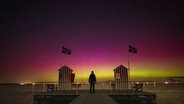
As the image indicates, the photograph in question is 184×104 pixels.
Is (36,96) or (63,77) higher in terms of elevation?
(63,77)

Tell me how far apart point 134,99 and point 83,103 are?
8.81 m

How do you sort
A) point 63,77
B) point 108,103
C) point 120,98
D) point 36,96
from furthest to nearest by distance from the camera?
point 63,77
point 36,96
point 120,98
point 108,103

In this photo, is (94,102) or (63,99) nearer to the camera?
(94,102)

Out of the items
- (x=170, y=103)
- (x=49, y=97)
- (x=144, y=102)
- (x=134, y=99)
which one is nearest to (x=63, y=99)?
(x=49, y=97)

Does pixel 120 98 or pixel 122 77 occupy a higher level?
pixel 122 77

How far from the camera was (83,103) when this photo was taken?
1712 cm

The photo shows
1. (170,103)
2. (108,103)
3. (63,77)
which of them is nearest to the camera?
(108,103)

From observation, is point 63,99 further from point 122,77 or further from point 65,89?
point 122,77

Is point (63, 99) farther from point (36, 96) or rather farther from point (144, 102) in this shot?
point (144, 102)

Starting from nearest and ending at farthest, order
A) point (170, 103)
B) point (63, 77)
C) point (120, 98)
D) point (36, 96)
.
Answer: point (120, 98) → point (36, 96) → point (63, 77) → point (170, 103)

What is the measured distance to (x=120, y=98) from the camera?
24359 mm

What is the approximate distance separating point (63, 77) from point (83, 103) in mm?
11696

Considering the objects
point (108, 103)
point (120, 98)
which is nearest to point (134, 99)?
point (120, 98)

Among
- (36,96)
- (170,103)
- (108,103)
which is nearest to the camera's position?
(108,103)
